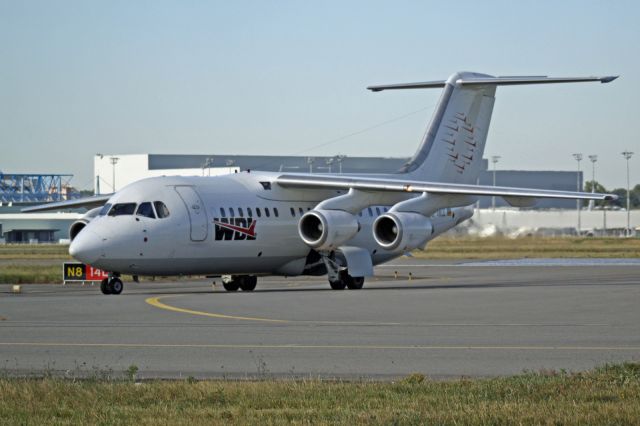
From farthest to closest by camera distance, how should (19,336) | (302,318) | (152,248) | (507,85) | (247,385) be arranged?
(507,85) → (152,248) → (302,318) → (19,336) → (247,385)

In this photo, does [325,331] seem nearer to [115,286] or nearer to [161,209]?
[161,209]

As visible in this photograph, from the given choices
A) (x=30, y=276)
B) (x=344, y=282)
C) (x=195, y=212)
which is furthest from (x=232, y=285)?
(x=30, y=276)

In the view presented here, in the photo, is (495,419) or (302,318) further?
(302,318)

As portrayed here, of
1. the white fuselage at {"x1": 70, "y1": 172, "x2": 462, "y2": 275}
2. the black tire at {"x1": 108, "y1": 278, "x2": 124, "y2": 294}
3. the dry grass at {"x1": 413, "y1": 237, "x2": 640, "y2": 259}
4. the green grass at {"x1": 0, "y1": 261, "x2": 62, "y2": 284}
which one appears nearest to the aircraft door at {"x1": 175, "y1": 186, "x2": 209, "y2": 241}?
the white fuselage at {"x1": 70, "y1": 172, "x2": 462, "y2": 275}

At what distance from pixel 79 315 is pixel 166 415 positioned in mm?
13268

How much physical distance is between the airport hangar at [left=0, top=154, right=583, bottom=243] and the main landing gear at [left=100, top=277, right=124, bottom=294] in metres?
63.3

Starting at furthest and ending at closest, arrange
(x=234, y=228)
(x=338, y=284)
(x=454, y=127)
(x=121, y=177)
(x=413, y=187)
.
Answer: (x=121, y=177)
(x=454, y=127)
(x=338, y=284)
(x=413, y=187)
(x=234, y=228)

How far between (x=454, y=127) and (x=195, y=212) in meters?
10.7

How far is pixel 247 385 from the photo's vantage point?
1259cm

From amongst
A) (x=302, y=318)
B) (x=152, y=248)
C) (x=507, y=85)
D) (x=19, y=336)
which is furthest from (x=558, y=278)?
(x=19, y=336)

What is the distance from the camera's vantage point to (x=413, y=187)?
3472 cm

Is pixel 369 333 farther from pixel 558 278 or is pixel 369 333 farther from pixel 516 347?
pixel 558 278

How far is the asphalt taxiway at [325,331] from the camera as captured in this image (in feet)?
49.4

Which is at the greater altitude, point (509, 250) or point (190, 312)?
point (190, 312)
